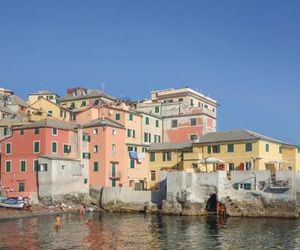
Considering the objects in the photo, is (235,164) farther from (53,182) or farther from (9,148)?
(9,148)

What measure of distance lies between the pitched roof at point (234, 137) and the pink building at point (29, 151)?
23.5 meters

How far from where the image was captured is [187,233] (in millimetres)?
52688

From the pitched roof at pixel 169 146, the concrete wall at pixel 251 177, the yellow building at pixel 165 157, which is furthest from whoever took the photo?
the pitched roof at pixel 169 146

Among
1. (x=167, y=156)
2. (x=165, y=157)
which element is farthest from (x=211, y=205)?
A: (x=165, y=157)

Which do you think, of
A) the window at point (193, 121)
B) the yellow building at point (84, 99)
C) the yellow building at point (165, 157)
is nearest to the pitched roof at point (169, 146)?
the yellow building at point (165, 157)

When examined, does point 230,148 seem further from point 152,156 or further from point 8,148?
point 8,148

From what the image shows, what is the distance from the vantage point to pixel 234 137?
8088cm

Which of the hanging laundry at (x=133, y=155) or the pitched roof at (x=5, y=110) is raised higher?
the pitched roof at (x=5, y=110)

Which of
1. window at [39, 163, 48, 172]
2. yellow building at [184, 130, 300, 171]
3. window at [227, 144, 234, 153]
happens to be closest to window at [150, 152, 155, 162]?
yellow building at [184, 130, 300, 171]

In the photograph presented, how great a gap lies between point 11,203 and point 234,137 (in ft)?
125

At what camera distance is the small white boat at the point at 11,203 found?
7506 cm

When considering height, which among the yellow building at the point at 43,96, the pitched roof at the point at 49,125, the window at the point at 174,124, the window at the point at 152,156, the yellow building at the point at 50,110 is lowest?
the window at the point at 152,156

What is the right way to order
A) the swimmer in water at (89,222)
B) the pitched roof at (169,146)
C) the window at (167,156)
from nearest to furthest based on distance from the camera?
1. the swimmer in water at (89,222)
2. the pitched roof at (169,146)
3. the window at (167,156)

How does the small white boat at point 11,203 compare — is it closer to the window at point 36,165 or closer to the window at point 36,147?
the window at point 36,165
